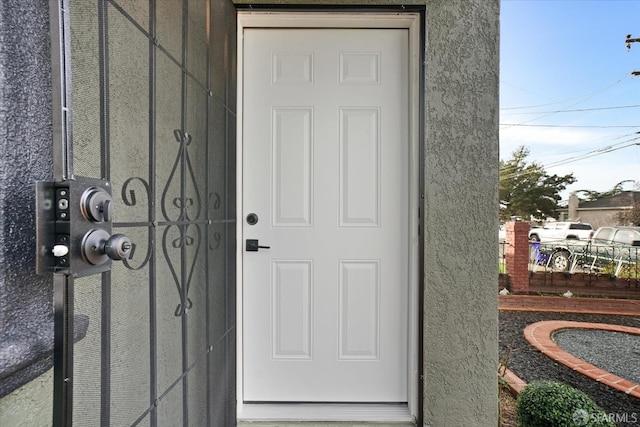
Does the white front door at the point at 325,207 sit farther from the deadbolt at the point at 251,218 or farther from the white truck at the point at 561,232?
the white truck at the point at 561,232

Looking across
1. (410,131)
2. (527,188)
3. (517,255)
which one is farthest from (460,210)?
(517,255)

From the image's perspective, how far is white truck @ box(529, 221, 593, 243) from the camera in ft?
7.00

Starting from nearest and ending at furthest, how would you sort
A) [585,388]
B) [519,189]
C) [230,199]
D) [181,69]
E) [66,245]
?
[66,245], [181,69], [230,199], [585,388], [519,189]

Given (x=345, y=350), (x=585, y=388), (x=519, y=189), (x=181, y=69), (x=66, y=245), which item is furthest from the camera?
(x=519, y=189)

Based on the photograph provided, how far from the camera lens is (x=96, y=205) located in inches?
23.9

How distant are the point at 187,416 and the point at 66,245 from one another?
2.92 feet

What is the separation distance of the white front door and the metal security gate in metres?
0.36

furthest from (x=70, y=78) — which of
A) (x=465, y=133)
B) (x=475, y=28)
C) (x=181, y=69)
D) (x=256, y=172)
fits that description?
(x=475, y=28)

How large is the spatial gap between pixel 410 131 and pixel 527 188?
3.53ft

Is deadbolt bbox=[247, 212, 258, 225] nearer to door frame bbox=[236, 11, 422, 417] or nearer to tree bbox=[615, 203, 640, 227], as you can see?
door frame bbox=[236, 11, 422, 417]

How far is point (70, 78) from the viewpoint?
58cm

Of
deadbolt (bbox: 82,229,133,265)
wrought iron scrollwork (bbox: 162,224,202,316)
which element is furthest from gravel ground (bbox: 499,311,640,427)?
deadbolt (bbox: 82,229,133,265)

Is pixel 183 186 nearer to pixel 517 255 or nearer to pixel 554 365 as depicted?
pixel 517 255

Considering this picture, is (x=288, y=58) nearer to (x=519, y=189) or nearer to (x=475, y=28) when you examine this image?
(x=475, y=28)
